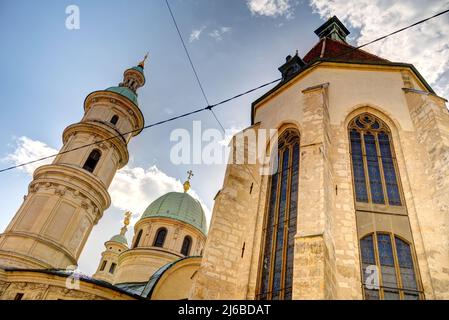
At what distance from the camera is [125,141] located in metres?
24.9

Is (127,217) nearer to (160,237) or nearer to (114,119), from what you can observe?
(160,237)

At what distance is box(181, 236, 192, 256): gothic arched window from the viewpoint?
27047 millimetres

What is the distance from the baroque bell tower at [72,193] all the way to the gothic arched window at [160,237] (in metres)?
6.04

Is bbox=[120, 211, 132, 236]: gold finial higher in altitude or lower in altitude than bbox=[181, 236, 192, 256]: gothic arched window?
higher

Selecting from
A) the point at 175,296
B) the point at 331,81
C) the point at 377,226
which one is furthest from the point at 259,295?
the point at 175,296

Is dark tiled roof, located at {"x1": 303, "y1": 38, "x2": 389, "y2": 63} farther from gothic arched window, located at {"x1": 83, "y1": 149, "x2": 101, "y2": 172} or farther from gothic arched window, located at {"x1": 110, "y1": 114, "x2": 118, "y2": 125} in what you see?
gothic arched window, located at {"x1": 110, "y1": 114, "x2": 118, "y2": 125}

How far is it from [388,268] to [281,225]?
2830 millimetres

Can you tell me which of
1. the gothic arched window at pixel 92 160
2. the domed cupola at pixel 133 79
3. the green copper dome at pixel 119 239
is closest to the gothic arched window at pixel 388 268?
→ the gothic arched window at pixel 92 160

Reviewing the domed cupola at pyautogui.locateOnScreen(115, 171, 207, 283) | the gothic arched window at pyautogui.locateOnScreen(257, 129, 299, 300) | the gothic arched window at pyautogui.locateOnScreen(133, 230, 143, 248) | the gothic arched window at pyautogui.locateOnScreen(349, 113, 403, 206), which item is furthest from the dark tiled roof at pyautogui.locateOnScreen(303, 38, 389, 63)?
the gothic arched window at pyautogui.locateOnScreen(133, 230, 143, 248)

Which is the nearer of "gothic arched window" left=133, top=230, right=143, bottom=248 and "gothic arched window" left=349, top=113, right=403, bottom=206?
"gothic arched window" left=349, top=113, right=403, bottom=206

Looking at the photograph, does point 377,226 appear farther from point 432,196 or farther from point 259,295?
point 259,295

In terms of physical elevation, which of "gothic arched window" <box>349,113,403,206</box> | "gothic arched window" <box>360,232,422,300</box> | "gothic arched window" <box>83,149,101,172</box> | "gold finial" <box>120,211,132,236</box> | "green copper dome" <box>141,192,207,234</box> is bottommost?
"gothic arched window" <box>360,232,422,300</box>

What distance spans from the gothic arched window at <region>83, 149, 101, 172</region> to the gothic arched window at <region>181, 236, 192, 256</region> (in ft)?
31.8

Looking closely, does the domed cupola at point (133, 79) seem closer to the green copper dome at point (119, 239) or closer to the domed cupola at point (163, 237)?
the domed cupola at point (163, 237)
